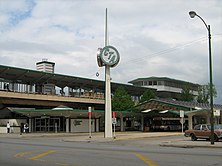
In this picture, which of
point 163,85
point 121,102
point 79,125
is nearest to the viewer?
point 79,125

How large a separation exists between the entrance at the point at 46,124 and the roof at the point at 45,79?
1030 cm

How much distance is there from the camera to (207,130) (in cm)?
3150

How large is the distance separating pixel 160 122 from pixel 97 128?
1133 cm

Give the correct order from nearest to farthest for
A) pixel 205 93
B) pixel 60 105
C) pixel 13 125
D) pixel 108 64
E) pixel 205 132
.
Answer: pixel 205 132 < pixel 108 64 < pixel 13 125 < pixel 60 105 < pixel 205 93

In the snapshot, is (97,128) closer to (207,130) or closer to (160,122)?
(160,122)

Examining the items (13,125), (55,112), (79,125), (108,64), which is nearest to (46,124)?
(13,125)

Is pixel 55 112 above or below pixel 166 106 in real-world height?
below

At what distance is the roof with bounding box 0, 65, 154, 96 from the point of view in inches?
2515

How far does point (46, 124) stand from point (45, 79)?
13.8 m

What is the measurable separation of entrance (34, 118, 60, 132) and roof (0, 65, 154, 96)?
405 inches

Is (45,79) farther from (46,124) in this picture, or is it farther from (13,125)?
(13,125)

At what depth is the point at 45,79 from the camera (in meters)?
70.3

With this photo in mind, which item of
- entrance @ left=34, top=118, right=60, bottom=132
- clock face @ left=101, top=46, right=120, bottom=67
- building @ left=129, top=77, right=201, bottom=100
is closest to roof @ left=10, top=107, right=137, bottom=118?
entrance @ left=34, top=118, right=60, bottom=132

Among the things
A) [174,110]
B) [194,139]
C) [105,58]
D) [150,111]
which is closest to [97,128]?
[150,111]
